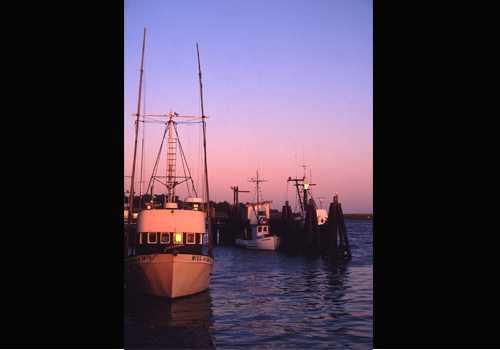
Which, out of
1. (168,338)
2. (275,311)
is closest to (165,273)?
(275,311)

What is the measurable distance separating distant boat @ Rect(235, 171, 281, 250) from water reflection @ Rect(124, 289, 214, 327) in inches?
1602

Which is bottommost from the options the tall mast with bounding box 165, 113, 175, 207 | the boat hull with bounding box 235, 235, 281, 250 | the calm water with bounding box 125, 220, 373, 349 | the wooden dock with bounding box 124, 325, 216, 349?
the boat hull with bounding box 235, 235, 281, 250

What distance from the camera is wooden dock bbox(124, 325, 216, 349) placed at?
36.2 feet

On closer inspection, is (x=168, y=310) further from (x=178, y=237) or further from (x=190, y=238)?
(x=190, y=238)

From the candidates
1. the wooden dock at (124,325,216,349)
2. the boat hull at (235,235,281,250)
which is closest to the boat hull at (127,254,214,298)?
the wooden dock at (124,325,216,349)

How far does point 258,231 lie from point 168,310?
49.1 meters

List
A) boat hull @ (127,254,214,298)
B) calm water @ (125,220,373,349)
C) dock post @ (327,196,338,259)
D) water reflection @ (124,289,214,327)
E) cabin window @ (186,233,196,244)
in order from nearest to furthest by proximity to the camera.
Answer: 1. calm water @ (125,220,373,349)
2. water reflection @ (124,289,214,327)
3. boat hull @ (127,254,214,298)
4. cabin window @ (186,233,196,244)
5. dock post @ (327,196,338,259)

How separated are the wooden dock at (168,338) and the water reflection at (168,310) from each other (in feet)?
14.5

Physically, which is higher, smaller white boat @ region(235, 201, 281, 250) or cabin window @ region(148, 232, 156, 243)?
cabin window @ region(148, 232, 156, 243)

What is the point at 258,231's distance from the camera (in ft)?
226

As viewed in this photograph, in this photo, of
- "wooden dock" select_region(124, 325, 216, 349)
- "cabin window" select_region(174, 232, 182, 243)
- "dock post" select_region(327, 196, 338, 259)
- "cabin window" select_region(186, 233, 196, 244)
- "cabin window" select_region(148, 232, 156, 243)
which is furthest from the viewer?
"dock post" select_region(327, 196, 338, 259)

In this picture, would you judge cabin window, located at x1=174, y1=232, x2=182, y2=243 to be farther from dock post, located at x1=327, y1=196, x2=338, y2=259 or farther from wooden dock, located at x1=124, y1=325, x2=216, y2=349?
dock post, located at x1=327, y1=196, x2=338, y2=259

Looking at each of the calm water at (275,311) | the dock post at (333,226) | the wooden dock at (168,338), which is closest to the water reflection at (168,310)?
the calm water at (275,311)

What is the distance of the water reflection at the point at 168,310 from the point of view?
18.3 m
